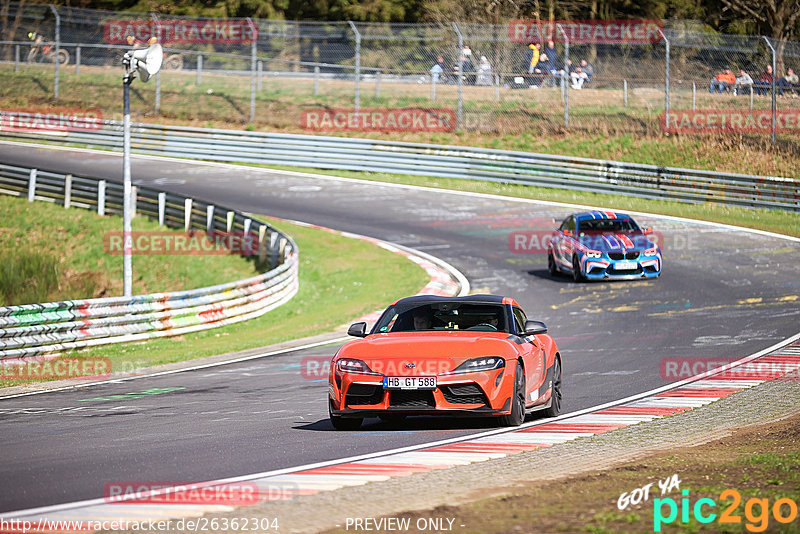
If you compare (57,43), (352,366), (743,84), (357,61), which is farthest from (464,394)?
(57,43)

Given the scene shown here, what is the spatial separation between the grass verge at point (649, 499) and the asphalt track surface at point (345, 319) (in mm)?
2186

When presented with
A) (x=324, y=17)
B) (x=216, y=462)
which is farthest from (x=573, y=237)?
(x=324, y=17)

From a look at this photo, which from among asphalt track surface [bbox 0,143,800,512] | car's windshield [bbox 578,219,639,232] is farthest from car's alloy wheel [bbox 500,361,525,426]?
car's windshield [bbox 578,219,639,232]

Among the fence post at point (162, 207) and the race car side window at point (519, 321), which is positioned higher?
the race car side window at point (519, 321)

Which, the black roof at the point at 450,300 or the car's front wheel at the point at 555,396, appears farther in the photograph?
the car's front wheel at the point at 555,396

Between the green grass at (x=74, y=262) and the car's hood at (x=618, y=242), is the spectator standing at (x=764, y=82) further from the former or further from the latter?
the green grass at (x=74, y=262)

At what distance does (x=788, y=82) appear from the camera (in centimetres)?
3347

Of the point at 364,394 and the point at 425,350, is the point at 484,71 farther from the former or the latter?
the point at 364,394

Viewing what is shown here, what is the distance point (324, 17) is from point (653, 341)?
49.8 m

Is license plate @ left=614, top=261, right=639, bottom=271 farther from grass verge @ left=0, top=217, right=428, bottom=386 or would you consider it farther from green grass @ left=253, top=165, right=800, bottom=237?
green grass @ left=253, top=165, right=800, bottom=237

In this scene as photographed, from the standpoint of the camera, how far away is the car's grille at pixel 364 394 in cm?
965

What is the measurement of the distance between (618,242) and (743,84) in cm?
1402

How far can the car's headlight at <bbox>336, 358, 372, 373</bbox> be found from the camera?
9766mm

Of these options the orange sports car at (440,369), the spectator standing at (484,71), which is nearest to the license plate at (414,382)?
the orange sports car at (440,369)
